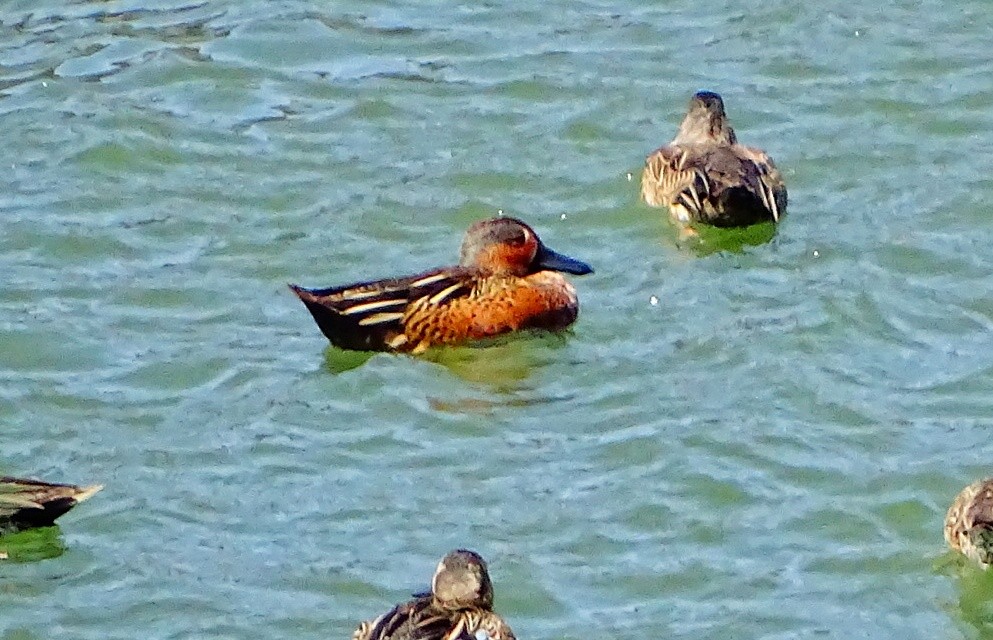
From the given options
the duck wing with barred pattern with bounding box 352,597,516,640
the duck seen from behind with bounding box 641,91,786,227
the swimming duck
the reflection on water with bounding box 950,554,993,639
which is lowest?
the reflection on water with bounding box 950,554,993,639

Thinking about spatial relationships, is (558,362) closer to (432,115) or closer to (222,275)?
(222,275)

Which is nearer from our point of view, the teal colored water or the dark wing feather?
the teal colored water

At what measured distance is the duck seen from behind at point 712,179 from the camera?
14385 millimetres

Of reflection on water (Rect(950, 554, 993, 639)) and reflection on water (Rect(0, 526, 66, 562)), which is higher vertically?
reflection on water (Rect(0, 526, 66, 562))

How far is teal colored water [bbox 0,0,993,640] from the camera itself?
10.6 m

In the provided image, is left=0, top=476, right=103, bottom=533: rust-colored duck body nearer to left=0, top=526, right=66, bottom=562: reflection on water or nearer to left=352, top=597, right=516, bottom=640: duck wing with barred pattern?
left=0, top=526, right=66, bottom=562: reflection on water

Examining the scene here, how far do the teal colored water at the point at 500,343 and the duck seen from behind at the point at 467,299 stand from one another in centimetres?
A: 14

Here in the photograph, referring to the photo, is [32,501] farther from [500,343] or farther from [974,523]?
[974,523]

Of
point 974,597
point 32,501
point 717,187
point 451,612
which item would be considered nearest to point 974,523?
point 974,597

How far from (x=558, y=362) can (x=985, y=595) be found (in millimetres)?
3086

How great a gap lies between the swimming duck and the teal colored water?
127 millimetres

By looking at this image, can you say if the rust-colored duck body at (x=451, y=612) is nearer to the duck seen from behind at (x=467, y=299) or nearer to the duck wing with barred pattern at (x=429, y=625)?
the duck wing with barred pattern at (x=429, y=625)

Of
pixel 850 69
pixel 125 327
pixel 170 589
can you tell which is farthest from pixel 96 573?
pixel 850 69

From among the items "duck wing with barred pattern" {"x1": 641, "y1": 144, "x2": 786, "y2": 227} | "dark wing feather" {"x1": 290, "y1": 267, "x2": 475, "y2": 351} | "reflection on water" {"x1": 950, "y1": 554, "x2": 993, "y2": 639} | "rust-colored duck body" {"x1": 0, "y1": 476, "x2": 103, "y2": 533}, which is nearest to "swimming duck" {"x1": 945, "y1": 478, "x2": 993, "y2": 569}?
"reflection on water" {"x1": 950, "y1": 554, "x2": 993, "y2": 639}
